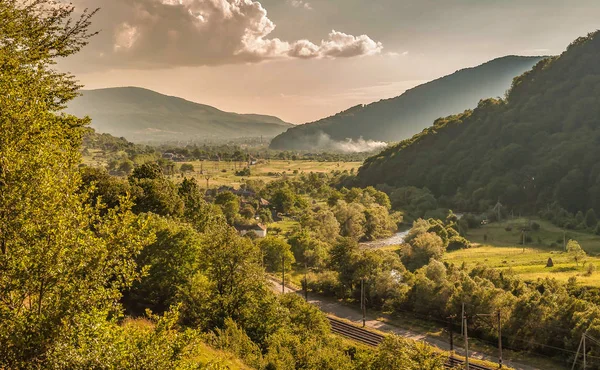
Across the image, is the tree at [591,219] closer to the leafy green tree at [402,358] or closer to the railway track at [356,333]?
the railway track at [356,333]

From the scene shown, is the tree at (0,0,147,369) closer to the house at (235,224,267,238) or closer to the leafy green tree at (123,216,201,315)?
the leafy green tree at (123,216,201,315)

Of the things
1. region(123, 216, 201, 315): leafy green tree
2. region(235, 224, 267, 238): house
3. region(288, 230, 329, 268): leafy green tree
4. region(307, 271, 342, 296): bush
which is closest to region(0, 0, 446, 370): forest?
region(123, 216, 201, 315): leafy green tree

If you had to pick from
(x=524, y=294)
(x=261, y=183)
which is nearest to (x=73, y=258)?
(x=524, y=294)

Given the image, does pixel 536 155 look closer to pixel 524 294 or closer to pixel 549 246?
pixel 549 246

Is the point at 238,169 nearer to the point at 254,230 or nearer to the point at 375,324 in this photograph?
the point at 254,230

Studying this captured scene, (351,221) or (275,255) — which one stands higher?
(351,221)

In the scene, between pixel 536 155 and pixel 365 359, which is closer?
pixel 365 359

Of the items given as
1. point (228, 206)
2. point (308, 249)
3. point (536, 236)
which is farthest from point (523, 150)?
point (308, 249)

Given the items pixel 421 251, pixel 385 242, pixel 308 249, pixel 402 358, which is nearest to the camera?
pixel 402 358
